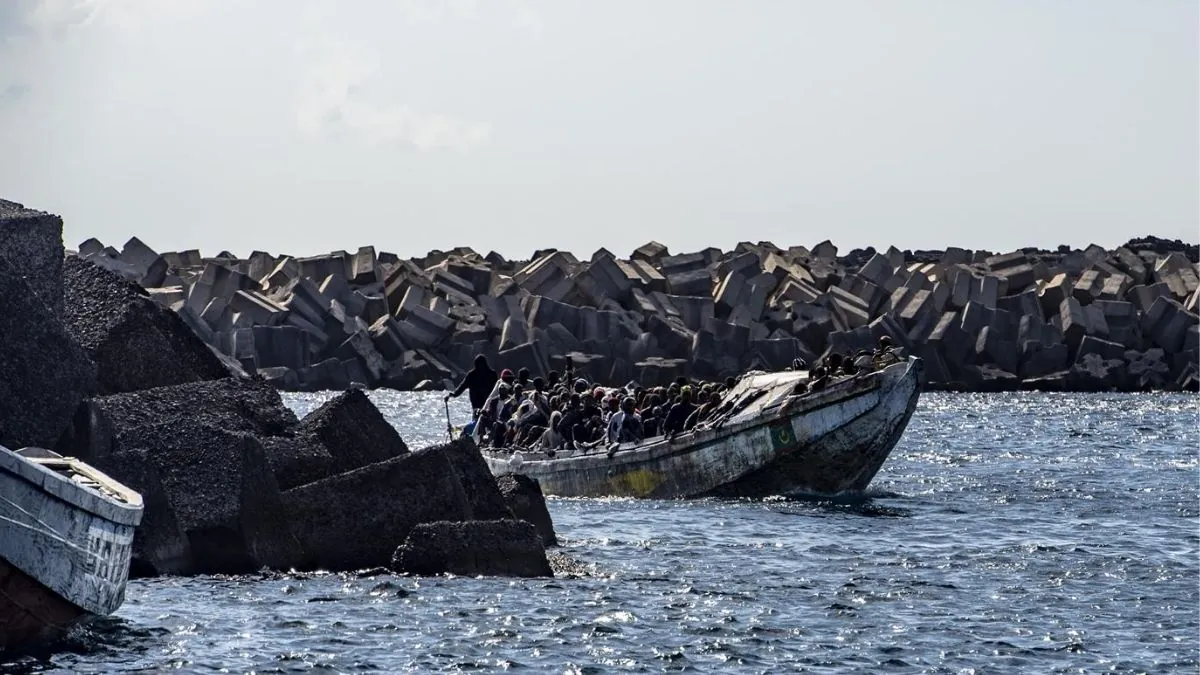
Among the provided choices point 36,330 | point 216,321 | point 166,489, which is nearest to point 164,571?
point 166,489

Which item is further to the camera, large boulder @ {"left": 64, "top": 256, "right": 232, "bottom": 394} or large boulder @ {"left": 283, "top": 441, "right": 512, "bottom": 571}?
large boulder @ {"left": 64, "top": 256, "right": 232, "bottom": 394}

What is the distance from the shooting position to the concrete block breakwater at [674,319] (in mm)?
66938

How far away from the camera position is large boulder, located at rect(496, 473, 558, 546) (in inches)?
876

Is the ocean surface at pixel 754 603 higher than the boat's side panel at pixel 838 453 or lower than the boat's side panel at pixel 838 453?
lower

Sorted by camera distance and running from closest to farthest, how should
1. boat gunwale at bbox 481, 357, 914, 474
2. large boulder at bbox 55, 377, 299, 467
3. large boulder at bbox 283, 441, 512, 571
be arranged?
large boulder at bbox 55, 377, 299, 467 < large boulder at bbox 283, 441, 512, 571 < boat gunwale at bbox 481, 357, 914, 474

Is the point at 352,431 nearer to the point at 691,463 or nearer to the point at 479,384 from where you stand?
the point at 691,463

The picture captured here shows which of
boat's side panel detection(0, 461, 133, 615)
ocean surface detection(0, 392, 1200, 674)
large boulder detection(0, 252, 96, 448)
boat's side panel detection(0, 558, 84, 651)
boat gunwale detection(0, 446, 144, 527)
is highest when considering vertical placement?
large boulder detection(0, 252, 96, 448)

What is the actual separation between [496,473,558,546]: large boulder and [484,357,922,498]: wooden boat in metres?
6.07

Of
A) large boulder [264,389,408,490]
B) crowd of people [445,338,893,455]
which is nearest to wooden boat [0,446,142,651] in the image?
large boulder [264,389,408,490]

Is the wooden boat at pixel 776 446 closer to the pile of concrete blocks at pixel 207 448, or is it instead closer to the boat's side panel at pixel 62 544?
the pile of concrete blocks at pixel 207 448

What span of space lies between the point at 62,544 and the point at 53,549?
0.10m

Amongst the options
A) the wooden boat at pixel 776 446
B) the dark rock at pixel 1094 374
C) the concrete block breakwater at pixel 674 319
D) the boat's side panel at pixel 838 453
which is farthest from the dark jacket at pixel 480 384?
the dark rock at pixel 1094 374

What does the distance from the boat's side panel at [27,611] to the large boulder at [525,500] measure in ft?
25.9

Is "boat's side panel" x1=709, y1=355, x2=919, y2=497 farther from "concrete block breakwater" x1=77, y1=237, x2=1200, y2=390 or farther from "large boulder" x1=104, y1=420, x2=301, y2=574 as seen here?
"concrete block breakwater" x1=77, y1=237, x2=1200, y2=390
